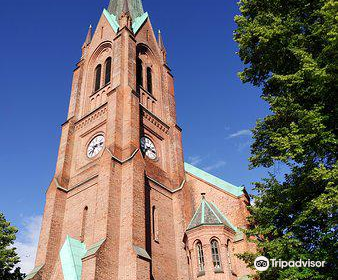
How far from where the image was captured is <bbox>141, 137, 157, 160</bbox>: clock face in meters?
21.6

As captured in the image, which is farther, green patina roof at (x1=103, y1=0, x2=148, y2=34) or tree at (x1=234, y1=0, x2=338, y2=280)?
green patina roof at (x1=103, y1=0, x2=148, y2=34)

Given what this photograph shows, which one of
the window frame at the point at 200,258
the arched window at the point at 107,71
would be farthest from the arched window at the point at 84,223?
the arched window at the point at 107,71

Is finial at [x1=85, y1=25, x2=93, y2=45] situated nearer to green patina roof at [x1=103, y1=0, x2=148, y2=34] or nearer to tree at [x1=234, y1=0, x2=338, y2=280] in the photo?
green patina roof at [x1=103, y1=0, x2=148, y2=34]

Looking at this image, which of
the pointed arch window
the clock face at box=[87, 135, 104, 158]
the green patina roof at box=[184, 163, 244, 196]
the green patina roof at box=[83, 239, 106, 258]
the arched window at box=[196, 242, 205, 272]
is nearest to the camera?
the green patina roof at box=[83, 239, 106, 258]

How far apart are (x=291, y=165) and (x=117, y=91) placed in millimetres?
13849

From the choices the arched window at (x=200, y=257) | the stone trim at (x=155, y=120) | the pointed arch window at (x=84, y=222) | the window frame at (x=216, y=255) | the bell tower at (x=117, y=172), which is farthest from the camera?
the stone trim at (x=155, y=120)

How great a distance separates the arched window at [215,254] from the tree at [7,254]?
13.1m

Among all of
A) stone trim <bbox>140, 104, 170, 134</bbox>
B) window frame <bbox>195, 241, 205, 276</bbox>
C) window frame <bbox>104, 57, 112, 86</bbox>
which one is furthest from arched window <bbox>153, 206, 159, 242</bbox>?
window frame <bbox>104, 57, 112, 86</bbox>

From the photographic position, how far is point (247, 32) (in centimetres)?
1159

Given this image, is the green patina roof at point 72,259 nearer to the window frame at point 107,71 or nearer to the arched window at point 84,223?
the arched window at point 84,223

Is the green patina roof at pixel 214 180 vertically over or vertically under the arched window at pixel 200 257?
over

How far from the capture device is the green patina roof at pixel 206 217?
1833 centimetres

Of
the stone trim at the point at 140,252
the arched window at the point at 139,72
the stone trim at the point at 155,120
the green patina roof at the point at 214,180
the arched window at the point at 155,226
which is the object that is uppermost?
the arched window at the point at 139,72

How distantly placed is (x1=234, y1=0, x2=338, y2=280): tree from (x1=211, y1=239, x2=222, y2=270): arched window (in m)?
6.38
